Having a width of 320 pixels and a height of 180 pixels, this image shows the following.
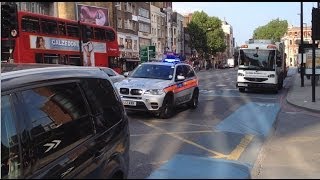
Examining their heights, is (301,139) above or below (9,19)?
below

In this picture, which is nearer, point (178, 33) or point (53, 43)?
point (53, 43)

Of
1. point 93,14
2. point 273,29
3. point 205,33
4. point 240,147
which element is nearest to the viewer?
point 240,147

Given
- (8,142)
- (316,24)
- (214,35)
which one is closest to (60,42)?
(316,24)

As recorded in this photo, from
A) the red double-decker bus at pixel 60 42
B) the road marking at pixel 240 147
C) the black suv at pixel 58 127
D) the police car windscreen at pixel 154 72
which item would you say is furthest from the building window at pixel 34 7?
the black suv at pixel 58 127

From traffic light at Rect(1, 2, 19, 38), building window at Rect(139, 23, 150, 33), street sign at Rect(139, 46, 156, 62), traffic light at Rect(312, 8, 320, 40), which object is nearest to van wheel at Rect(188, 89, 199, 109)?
traffic light at Rect(312, 8, 320, 40)

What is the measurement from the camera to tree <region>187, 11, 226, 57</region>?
Result: 115300 millimetres

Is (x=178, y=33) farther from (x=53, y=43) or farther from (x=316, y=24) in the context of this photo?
(x=316, y=24)

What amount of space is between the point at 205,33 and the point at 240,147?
107864mm

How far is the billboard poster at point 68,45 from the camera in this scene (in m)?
25.0

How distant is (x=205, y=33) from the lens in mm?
116750

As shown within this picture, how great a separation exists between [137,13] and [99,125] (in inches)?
2838

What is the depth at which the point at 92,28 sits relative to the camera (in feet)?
102

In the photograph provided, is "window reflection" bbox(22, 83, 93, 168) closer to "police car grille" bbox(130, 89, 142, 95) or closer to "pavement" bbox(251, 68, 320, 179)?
"pavement" bbox(251, 68, 320, 179)

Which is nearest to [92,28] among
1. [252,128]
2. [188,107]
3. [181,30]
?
[188,107]
